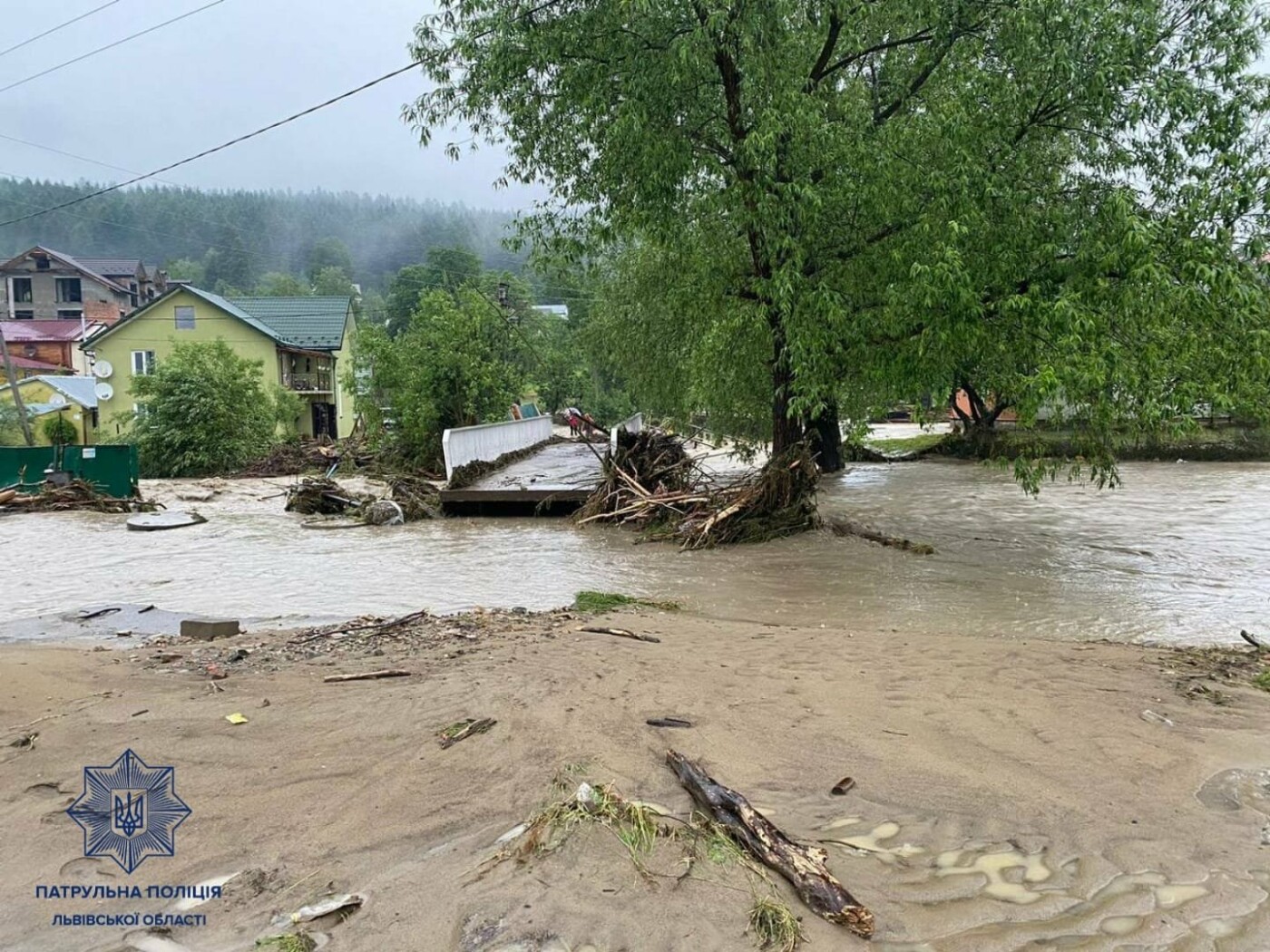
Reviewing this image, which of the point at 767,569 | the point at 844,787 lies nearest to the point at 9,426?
the point at 767,569

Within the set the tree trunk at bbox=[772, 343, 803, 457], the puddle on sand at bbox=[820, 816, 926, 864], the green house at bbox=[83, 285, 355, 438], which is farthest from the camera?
the green house at bbox=[83, 285, 355, 438]

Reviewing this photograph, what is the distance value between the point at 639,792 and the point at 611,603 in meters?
5.43

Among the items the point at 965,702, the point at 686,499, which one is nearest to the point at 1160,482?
the point at 686,499

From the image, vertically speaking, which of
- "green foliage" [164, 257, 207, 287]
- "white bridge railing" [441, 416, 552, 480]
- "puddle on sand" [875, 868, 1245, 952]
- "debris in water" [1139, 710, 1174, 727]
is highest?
"green foliage" [164, 257, 207, 287]

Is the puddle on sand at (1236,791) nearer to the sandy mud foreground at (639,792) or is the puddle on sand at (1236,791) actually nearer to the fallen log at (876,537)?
the sandy mud foreground at (639,792)

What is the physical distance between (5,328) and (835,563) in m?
65.1

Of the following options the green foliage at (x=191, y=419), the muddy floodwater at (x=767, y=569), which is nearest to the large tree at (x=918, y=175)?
the muddy floodwater at (x=767, y=569)

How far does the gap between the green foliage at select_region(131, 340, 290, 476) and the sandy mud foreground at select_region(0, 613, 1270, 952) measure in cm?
2460

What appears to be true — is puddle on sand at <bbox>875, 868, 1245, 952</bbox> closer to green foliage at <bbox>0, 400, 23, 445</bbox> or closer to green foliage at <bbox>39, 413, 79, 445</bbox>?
green foliage at <bbox>0, 400, 23, 445</bbox>

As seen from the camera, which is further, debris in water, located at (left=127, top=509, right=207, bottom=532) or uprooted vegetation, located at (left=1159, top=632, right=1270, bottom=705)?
debris in water, located at (left=127, top=509, right=207, bottom=532)

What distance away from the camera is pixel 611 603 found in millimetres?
8797

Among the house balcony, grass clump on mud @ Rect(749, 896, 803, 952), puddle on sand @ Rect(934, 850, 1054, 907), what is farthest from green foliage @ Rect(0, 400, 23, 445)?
puddle on sand @ Rect(934, 850, 1054, 907)

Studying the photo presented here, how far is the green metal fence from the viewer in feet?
64.5

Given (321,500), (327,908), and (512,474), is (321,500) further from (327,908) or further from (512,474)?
(327,908)
